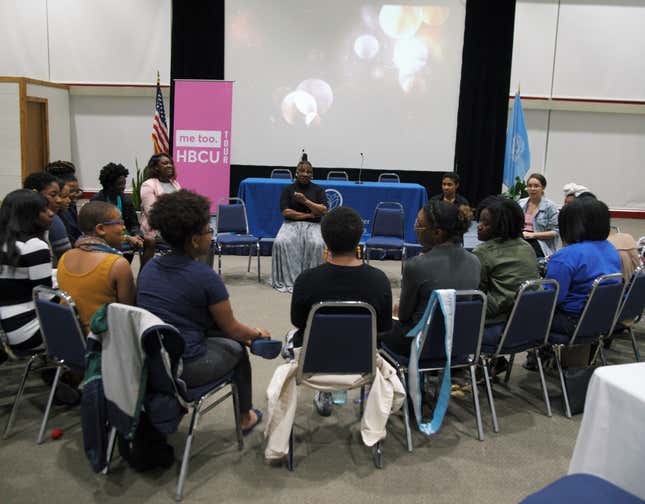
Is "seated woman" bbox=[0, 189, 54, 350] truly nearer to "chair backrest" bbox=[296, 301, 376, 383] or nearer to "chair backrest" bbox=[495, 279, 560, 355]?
"chair backrest" bbox=[296, 301, 376, 383]

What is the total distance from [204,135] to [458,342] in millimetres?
6531

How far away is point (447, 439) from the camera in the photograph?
9.41 ft

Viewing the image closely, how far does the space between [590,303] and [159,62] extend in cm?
870

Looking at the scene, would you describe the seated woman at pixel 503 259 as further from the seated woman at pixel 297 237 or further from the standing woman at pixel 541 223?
the seated woman at pixel 297 237

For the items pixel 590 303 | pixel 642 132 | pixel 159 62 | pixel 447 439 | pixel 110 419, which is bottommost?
pixel 447 439

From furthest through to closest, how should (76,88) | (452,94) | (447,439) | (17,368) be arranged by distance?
(76,88), (452,94), (17,368), (447,439)

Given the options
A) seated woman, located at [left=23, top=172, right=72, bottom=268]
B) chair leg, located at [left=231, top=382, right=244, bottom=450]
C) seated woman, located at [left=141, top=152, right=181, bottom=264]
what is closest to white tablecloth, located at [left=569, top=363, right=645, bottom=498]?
chair leg, located at [left=231, top=382, right=244, bottom=450]

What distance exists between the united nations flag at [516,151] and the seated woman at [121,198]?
556 cm

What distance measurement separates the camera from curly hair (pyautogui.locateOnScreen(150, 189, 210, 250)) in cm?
236

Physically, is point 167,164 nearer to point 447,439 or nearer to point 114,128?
point 447,439

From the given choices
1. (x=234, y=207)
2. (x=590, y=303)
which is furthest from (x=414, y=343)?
(x=234, y=207)

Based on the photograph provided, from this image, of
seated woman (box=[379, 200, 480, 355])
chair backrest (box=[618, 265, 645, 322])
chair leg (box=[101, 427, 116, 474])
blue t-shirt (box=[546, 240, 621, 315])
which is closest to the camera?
chair leg (box=[101, 427, 116, 474])

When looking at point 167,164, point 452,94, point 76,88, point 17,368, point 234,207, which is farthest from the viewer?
point 76,88

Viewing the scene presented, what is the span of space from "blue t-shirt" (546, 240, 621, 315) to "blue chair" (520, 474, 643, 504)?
6.75ft
